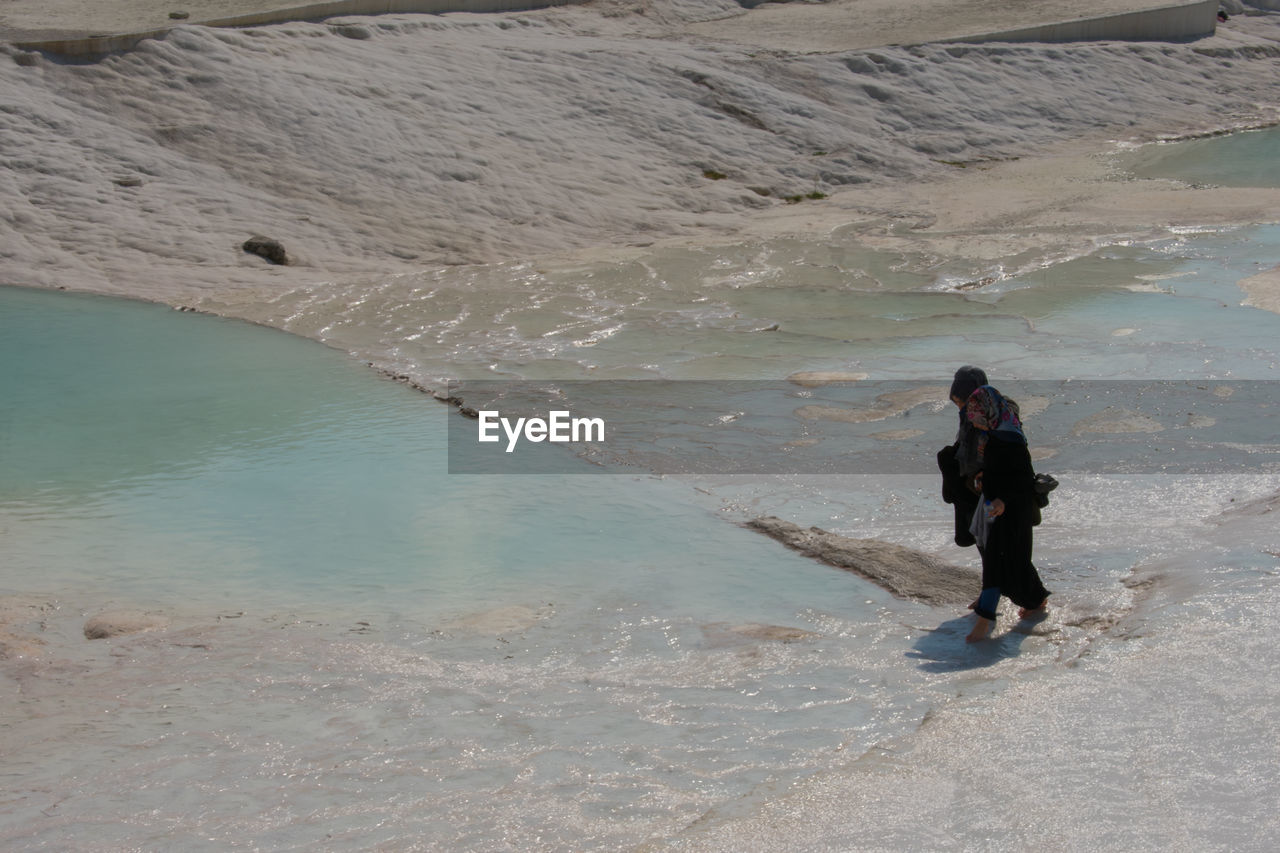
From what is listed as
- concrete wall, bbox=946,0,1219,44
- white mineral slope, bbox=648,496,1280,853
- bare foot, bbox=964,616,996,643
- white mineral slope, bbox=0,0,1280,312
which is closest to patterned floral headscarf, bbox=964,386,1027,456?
bare foot, bbox=964,616,996,643

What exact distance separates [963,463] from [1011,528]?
0.27 metres

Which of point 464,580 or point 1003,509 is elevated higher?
point 1003,509

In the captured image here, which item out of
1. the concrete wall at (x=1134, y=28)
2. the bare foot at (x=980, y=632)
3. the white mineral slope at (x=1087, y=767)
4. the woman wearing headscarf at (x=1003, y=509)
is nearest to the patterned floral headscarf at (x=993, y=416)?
the woman wearing headscarf at (x=1003, y=509)

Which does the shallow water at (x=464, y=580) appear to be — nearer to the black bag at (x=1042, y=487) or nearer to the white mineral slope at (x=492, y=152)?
the black bag at (x=1042, y=487)

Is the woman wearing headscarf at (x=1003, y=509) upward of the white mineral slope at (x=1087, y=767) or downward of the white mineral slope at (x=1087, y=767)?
upward

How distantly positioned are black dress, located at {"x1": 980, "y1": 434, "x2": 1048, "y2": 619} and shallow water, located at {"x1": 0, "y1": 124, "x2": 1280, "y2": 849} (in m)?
A: 0.15

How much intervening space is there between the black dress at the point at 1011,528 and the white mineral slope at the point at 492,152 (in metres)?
5.91

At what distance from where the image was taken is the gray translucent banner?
6.21 metres

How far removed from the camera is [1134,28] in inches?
763

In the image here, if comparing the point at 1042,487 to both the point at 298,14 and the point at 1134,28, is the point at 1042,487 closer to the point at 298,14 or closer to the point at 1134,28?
the point at 298,14

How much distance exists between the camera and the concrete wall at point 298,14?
11.8 meters

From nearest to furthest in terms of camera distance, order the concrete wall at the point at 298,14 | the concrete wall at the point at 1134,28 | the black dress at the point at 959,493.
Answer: the black dress at the point at 959,493, the concrete wall at the point at 298,14, the concrete wall at the point at 1134,28

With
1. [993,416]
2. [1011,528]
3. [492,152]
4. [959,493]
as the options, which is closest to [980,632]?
[1011,528]

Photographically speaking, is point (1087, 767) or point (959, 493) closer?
point (1087, 767)
